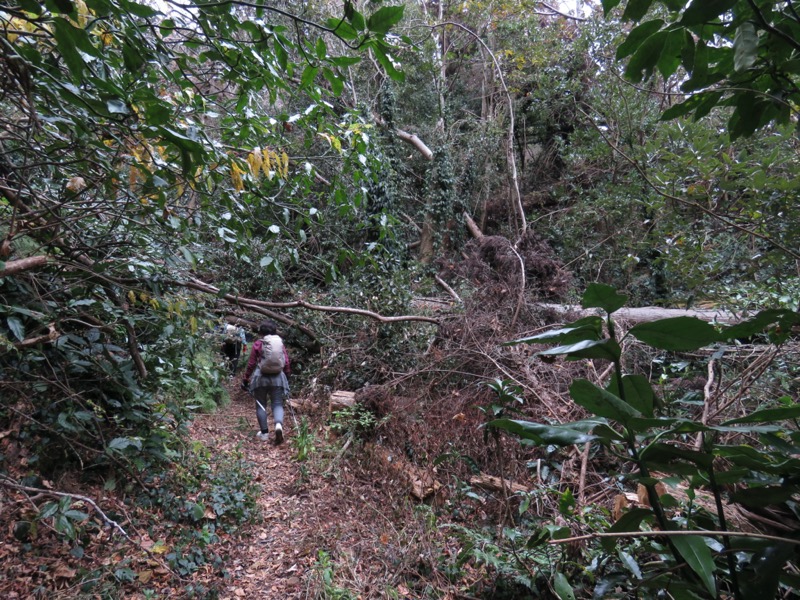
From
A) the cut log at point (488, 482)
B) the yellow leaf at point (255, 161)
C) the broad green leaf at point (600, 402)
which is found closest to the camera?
the broad green leaf at point (600, 402)

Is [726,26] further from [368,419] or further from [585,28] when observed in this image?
[585,28]

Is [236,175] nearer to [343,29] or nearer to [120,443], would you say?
[343,29]

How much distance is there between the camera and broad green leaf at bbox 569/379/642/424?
30.4 inches

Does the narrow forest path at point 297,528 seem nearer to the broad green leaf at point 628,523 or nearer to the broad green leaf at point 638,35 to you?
the broad green leaf at point 628,523

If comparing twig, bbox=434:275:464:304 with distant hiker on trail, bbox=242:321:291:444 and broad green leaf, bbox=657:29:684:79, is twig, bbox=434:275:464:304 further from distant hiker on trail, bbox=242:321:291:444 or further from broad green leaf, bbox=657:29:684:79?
broad green leaf, bbox=657:29:684:79

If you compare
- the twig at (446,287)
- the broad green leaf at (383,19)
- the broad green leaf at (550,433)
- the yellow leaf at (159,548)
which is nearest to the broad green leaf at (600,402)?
the broad green leaf at (550,433)

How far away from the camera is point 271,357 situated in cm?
565

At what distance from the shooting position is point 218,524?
3.77m

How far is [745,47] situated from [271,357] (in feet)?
18.2

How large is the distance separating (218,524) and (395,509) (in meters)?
1.67

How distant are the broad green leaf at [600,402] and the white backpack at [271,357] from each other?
532cm

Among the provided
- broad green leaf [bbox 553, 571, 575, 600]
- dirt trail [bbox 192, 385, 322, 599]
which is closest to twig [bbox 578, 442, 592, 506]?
broad green leaf [bbox 553, 571, 575, 600]

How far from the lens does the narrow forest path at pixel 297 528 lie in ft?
10.9

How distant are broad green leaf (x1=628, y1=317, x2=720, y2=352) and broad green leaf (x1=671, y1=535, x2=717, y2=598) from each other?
1.35 ft
